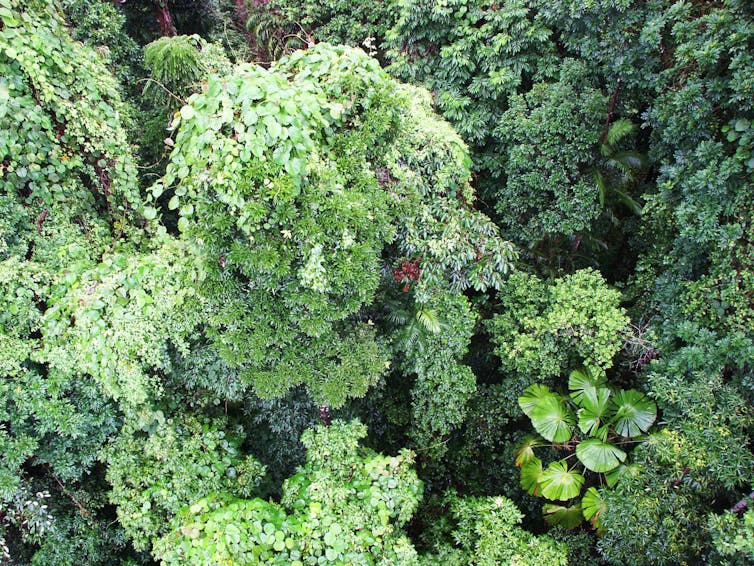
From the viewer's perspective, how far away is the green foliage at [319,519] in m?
3.57

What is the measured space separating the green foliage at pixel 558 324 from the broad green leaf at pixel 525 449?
2.44ft

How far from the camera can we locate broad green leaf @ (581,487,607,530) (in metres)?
4.48

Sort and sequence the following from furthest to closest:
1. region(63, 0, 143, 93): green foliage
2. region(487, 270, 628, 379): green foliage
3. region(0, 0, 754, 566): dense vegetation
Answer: region(63, 0, 143, 93): green foliage, region(487, 270, 628, 379): green foliage, region(0, 0, 754, 566): dense vegetation

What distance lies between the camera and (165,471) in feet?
14.3

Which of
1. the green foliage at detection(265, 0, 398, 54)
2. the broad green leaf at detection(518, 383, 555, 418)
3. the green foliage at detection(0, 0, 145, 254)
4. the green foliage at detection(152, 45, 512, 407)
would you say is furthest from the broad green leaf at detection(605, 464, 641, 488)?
the green foliage at detection(265, 0, 398, 54)

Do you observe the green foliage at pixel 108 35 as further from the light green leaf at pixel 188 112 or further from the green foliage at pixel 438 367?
the green foliage at pixel 438 367

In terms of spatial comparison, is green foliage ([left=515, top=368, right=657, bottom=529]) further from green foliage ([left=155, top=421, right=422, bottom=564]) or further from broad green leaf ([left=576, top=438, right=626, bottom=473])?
green foliage ([left=155, top=421, right=422, bottom=564])

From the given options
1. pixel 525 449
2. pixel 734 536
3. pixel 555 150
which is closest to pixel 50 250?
pixel 525 449

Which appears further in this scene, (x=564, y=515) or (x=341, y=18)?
(x=341, y=18)

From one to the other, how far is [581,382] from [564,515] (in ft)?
4.52

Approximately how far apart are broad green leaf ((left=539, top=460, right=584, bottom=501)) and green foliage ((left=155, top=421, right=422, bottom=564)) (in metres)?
1.48

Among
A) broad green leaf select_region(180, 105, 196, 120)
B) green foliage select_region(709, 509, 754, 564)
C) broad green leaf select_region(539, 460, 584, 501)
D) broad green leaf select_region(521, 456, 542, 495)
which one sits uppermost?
broad green leaf select_region(180, 105, 196, 120)

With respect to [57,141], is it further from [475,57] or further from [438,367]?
[475,57]

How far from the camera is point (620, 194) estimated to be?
5.69m
